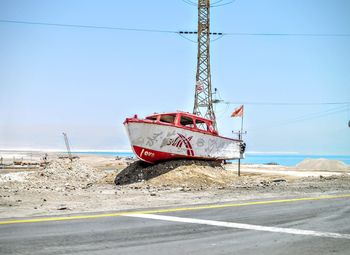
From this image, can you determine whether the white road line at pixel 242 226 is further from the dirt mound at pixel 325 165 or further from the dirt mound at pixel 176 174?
the dirt mound at pixel 325 165

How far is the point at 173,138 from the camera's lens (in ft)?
63.4

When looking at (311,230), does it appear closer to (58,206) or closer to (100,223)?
(100,223)

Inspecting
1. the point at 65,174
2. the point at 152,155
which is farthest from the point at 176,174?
the point at 65,174

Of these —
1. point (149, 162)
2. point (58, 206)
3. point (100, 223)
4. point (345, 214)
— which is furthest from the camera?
point (149, 162)

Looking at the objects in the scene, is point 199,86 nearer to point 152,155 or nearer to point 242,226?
point 152,155

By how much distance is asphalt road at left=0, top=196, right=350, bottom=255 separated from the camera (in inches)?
212

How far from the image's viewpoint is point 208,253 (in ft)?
16.9

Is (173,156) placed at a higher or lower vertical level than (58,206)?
higher

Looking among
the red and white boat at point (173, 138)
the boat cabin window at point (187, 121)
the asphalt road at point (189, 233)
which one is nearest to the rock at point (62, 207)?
the asphalt road at point (189, 233)

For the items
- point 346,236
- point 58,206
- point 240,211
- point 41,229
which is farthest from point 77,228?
point 346,236

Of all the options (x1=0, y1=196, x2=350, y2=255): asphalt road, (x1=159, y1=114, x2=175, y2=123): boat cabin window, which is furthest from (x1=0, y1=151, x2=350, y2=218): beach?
(x1=159, y1=114, x2=175, y2=123): boat cabin window

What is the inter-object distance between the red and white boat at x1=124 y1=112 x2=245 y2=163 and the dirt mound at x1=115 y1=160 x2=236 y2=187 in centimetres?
46

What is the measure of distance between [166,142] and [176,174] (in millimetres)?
1838

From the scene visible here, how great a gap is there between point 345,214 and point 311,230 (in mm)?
2530
